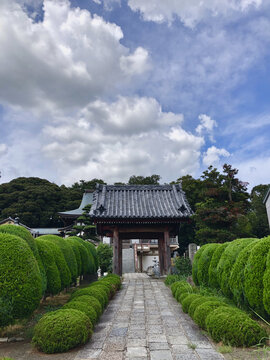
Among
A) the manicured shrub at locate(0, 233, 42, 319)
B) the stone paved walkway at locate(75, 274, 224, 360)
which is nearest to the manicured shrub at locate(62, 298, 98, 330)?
the stone paved walkway at locate(75, 274, 224, 360)

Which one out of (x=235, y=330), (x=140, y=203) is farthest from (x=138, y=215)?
(x=235, y=330)

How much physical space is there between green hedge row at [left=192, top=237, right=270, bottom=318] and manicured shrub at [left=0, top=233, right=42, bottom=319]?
3630 mm

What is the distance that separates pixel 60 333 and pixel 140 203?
10736mm

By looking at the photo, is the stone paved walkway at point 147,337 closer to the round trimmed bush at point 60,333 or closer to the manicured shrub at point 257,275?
the round trimmed bush at point 60,333

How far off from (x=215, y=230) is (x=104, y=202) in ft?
28.9

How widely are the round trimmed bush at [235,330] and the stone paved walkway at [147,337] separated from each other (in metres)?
0.24

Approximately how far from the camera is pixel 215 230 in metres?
18.1

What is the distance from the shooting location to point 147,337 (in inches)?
170

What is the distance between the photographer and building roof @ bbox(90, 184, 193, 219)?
1264cm

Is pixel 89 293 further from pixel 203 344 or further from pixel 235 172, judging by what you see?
pixel 235 172

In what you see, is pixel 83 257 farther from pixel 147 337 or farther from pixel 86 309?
pixel 147 337

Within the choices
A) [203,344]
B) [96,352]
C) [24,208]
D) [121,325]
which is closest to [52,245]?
[121,325]

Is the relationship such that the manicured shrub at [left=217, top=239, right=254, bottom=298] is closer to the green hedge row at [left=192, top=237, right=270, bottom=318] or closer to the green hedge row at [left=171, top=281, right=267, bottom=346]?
the green hedge row at [left=192, top=237, right=270, bottom=318]

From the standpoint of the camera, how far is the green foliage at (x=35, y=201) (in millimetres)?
38688
